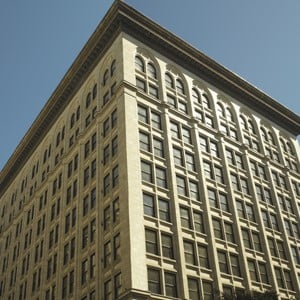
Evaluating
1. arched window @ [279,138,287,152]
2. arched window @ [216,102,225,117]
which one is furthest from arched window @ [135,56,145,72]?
arched window @ [279,138,287,152]

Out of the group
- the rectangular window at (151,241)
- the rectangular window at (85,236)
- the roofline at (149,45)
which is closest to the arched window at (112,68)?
the roofline at (149,45)

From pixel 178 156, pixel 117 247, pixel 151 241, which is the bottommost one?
pixel 117 247

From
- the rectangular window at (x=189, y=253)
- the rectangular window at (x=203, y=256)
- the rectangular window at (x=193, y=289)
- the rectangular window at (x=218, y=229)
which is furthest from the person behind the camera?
the rectangular window at (x=218, y=229)

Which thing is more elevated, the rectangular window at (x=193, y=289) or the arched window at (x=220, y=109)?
the arched window at (x=220, y=109)

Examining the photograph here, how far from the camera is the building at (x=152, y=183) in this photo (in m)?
34.1

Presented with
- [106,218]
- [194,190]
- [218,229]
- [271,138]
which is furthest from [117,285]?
[271,138]

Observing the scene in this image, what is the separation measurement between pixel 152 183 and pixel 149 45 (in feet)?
54.5

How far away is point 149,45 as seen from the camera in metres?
46.1

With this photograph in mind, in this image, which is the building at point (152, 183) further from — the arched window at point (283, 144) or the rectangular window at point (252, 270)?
the arched window at point (283, 144)

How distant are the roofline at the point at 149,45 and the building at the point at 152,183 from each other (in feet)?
0.48

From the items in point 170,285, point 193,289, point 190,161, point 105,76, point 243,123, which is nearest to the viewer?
point 170,285

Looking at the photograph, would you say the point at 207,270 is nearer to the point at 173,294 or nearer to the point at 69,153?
the point at 173,294

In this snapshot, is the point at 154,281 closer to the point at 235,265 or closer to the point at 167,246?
the point at 167,246

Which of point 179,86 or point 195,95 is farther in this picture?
point 195,95
